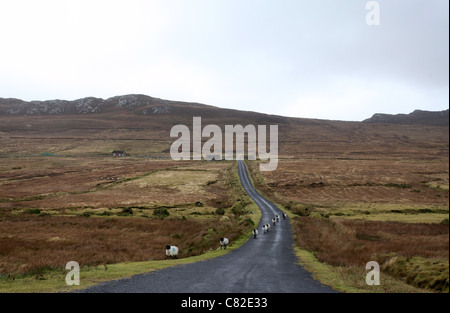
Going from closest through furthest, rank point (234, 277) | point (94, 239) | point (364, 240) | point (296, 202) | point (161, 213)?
point (234, 277) → point (364, 240) → point (94, 239) → point (161, 213) → point (296, 202)

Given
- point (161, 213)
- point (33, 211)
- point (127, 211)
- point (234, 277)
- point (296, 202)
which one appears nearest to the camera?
point (234, 277)

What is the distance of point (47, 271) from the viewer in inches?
777

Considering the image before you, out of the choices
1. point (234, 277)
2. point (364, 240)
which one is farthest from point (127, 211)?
point (234, 277)

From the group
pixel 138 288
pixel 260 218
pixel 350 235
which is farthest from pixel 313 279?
pixel 260 218

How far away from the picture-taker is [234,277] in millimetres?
16922

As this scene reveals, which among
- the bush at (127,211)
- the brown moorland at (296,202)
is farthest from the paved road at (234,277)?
the bush at (127,211)

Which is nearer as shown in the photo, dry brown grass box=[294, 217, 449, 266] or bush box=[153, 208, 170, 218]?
dry brown grass box=[294, 217, 449, 266]

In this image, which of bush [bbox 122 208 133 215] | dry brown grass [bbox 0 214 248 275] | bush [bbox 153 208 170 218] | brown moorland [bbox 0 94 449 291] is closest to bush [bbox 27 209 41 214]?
brown moorland [bbox 0 94 449 291]

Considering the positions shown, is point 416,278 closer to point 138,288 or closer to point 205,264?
point 205,264

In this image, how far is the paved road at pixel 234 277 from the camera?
14.2 meters

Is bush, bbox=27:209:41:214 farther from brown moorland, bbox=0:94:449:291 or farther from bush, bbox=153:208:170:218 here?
bush, bbox=153:208:170:218

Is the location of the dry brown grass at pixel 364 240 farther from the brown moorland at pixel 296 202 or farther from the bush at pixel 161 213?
the bush at pixel 161 213

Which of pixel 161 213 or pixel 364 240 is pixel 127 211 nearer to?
pixel 161 213

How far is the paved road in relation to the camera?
1418 cm
